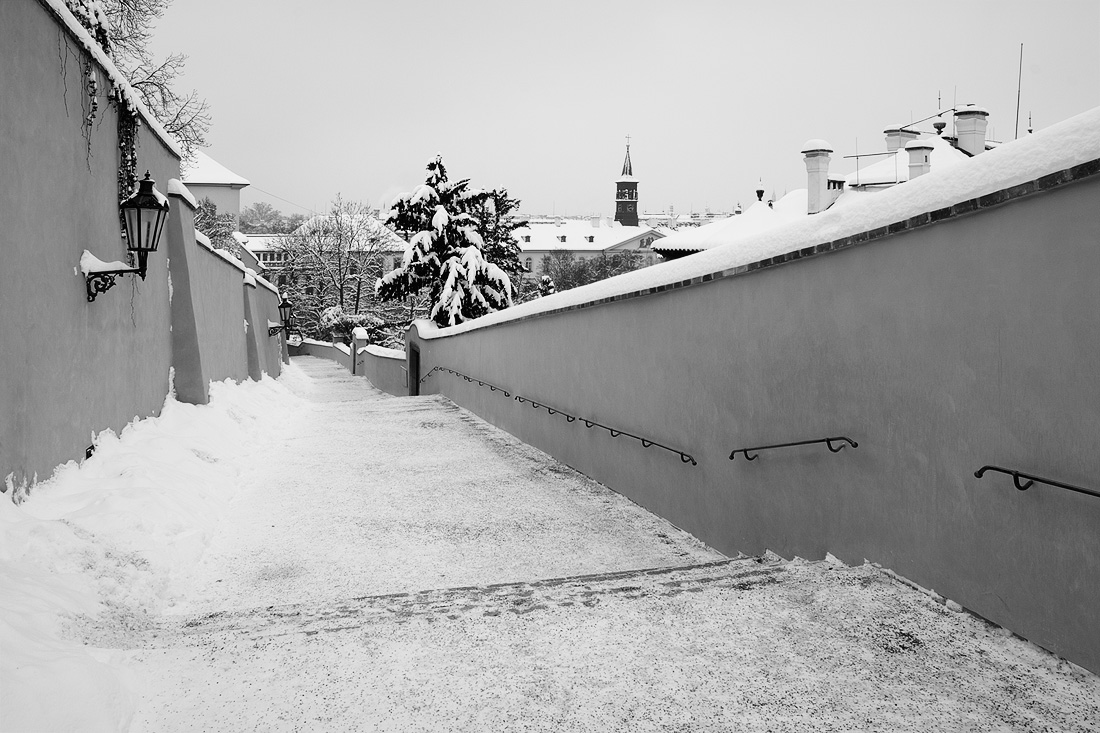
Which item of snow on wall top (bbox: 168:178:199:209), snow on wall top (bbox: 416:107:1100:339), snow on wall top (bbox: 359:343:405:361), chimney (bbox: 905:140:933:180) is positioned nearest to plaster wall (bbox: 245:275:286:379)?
snow on wall top (bbox: 359:343:405:361)

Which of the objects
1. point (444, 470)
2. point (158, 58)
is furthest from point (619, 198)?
point (444, 470)

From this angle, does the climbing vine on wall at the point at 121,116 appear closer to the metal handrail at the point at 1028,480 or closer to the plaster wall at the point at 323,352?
the metal handrail at the point at 1028,480

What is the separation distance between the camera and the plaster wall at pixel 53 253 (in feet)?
Result: 15.3

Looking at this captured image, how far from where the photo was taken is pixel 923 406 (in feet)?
11.9

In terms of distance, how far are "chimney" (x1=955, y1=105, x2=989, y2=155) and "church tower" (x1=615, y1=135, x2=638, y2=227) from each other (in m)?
84.1

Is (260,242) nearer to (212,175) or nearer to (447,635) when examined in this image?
(212,175)

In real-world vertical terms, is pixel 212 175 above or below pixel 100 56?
above

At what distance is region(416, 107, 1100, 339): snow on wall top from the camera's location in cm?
291

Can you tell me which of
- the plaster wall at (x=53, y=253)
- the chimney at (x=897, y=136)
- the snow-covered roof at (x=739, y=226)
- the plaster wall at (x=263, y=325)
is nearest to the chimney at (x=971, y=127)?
the chimney at (x=897, y=136)

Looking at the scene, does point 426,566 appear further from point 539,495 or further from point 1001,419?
point 1001,419

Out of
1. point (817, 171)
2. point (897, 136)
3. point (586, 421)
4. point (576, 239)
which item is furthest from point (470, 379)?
point (576, 239)

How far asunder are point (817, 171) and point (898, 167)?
296 centimetres

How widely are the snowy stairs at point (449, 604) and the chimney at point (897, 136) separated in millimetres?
26854

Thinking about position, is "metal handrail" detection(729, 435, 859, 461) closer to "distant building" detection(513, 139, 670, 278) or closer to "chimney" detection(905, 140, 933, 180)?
"chimney" detection(905, 140, 933, 180)
